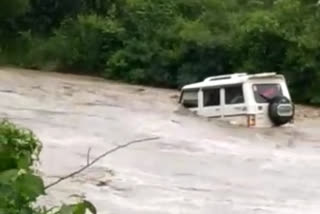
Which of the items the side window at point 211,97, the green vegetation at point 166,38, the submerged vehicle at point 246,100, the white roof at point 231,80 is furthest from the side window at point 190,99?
the green vegetation at point 166,38

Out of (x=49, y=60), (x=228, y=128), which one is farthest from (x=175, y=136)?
(x=49, y=60)

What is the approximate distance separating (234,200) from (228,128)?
9.88m

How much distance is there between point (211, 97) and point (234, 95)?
77 centimetres

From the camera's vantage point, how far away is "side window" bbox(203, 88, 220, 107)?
26.5 metres

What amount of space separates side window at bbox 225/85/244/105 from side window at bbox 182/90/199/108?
955mm

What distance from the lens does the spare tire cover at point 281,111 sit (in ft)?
81.2

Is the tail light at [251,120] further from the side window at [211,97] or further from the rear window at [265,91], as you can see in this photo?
the side window at [211,97]

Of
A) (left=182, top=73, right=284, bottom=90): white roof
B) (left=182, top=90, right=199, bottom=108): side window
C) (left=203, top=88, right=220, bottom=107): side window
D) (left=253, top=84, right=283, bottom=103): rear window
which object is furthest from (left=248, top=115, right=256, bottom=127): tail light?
(left=182, top=90, right=199, bottom=108): side window

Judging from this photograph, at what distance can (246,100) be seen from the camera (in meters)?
25.6

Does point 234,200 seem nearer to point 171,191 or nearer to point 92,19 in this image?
point 171,191

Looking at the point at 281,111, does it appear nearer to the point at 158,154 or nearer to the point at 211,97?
the point at 211,97

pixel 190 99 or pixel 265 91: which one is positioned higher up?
pixel 265 91

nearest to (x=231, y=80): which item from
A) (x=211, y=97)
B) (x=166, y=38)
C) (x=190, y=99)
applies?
(x=211, y=97)

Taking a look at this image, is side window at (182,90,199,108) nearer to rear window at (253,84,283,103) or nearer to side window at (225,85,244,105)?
side window at (225,85,244,105)
